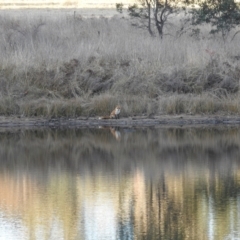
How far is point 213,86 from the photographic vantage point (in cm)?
2805

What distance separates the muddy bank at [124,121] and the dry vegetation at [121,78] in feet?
1.10

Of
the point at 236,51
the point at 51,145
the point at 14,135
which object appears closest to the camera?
the point at 51,145

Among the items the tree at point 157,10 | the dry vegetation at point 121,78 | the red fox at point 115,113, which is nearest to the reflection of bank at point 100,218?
the red fox at point 115,113

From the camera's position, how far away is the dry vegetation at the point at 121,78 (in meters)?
27.0

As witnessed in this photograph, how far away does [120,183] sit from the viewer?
1673 cm

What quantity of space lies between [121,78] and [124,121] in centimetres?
205

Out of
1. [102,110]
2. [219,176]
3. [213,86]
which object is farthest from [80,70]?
[219,176]

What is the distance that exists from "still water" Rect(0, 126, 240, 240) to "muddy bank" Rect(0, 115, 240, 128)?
0.90m

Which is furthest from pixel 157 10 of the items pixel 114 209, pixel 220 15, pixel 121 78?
pixel 114 209

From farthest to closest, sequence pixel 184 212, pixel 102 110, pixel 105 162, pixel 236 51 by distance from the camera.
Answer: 1. pixel 236 51
2. pixel 102 110
3. pixel 105 162
4. pixel 184 212

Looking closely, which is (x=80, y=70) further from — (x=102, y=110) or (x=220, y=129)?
(x=220, y=129)

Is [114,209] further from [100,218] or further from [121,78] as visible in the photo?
[121,78]

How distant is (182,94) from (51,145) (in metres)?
6.26

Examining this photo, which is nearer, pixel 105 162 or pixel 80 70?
pixel 105 162
